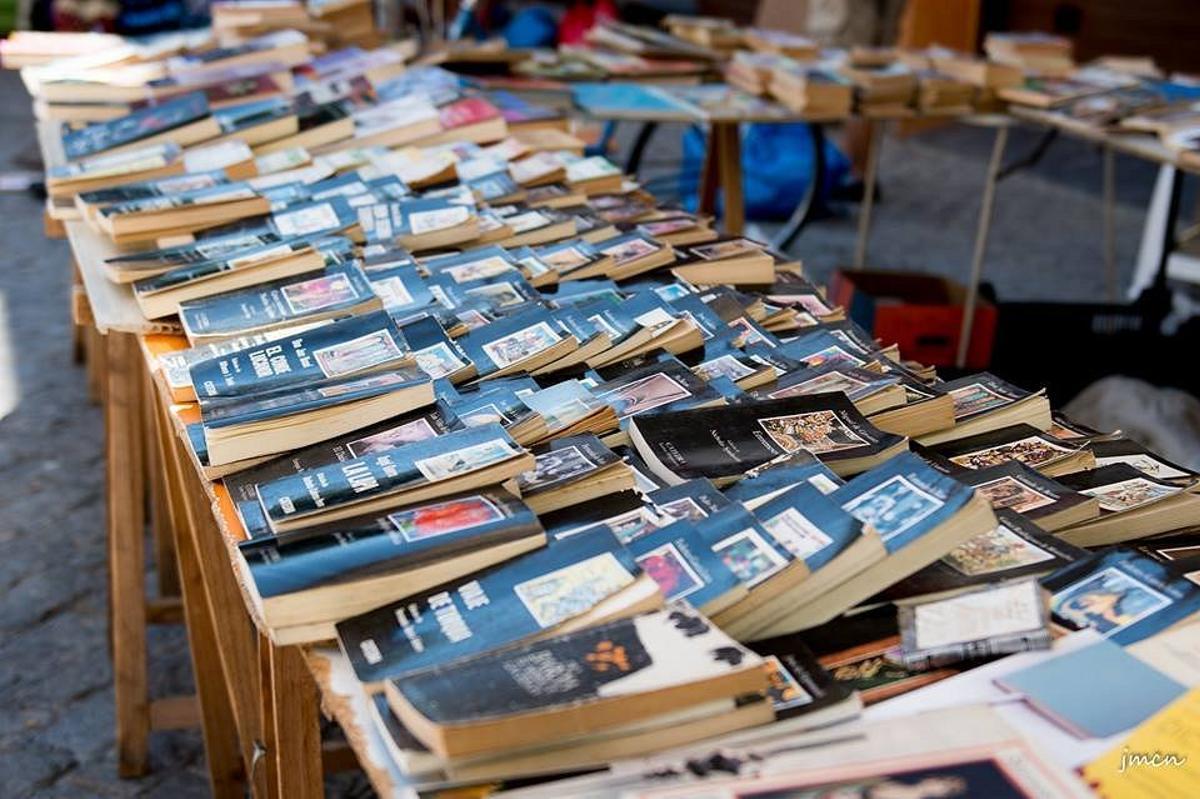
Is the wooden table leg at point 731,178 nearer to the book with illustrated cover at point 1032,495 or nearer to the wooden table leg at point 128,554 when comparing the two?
the wooden table leg at point 128,554

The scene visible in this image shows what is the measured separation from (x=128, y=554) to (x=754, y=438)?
1.36 m

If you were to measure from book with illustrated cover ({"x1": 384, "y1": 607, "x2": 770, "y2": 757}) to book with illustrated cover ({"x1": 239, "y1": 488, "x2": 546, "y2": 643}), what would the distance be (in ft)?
0.50

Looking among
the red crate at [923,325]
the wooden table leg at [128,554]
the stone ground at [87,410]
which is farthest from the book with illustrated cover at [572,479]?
the red crate at [923,325]

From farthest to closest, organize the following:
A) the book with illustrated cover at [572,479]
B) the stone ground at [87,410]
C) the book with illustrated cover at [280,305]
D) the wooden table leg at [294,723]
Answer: the stone ground at [87,410] → the book with illustrated cover at [280,305] → the wooden table leg at [294,723] → the book with illustrated cover at [572,479]

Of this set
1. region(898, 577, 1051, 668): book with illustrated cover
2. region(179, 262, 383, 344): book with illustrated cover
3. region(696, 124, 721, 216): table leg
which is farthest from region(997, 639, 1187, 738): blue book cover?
region(696, 124, 721, 216): table leg

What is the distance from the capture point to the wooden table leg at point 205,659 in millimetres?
2193

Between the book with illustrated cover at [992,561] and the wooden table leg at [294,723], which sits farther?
the wooden table leg at [294,723]

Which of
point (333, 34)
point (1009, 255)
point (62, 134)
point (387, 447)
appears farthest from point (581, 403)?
point (1009, 255)

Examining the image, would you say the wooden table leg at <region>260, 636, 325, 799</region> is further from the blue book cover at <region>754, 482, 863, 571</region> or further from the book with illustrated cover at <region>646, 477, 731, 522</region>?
the blue book cover at <region>754, 482, 863, 571</region>

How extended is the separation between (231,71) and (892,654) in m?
2.95

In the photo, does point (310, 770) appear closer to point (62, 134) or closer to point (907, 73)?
point (62, 134)

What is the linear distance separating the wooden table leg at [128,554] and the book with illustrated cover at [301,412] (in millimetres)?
820

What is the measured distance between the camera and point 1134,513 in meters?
1.44

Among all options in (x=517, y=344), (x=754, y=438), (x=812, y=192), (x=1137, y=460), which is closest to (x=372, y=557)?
(x=754, y=438)
